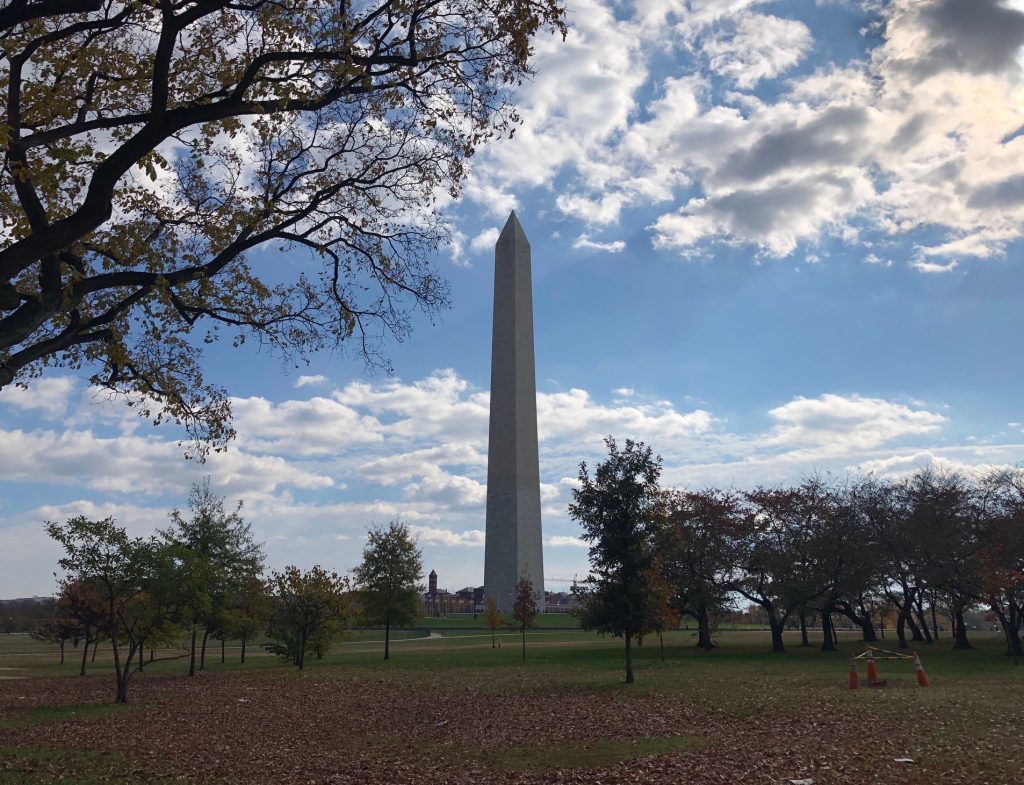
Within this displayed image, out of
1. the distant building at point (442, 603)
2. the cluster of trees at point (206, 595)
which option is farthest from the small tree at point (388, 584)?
the distant building at point (442, 603)

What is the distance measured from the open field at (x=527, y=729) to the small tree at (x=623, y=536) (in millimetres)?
2086

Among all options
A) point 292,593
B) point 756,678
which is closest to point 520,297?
point 292,593

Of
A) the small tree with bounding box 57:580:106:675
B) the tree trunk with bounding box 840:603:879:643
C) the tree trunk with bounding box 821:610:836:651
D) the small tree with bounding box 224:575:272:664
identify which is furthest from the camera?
the tree trunk with bounding box 840:603:879:643

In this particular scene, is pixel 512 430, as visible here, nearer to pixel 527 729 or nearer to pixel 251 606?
pixel 251 606

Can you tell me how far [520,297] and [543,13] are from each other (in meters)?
47.0

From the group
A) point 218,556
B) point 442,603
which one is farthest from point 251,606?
point 442,603

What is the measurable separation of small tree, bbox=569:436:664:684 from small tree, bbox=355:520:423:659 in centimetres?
2044

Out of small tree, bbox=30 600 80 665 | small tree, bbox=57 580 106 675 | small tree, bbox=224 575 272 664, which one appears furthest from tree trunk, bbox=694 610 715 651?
small tree, bbox=30 600 80 665

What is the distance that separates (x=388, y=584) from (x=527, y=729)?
29340mm

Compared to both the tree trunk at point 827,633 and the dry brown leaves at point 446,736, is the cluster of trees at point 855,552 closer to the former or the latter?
the tree trunk at point 827,633

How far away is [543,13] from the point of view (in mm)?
9977

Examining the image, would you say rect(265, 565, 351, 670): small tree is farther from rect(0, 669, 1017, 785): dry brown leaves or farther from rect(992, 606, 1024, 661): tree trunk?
rect(992, 606, 1024, 661): tree trunk

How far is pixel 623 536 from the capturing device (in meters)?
24.6

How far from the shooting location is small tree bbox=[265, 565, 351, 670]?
34.8 meters
